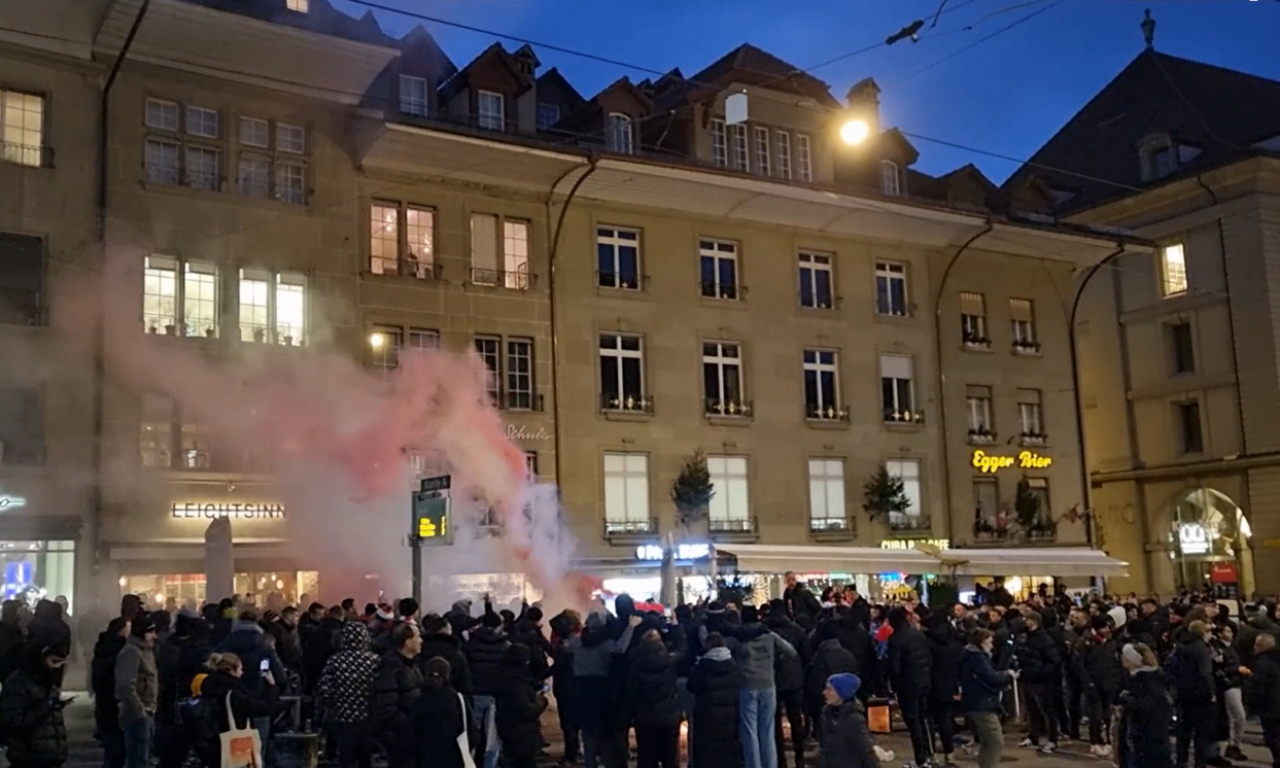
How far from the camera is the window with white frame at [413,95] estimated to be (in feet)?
94.1

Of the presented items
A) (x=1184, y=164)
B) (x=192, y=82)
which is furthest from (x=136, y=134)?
(x=1184, y=164)

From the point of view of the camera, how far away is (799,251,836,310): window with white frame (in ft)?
109

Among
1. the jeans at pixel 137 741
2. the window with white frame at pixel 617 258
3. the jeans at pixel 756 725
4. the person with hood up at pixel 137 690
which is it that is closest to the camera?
the person with hood up at pixel 137 690

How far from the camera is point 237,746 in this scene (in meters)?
9.77

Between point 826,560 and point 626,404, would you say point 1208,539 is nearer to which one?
point 826,560

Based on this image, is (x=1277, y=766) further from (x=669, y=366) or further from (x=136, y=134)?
(x=136, y=134)

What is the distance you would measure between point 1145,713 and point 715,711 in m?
3.65

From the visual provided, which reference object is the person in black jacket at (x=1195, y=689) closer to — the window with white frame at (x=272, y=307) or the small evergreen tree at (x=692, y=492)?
the small evergreen tree at (x=692, y=492)

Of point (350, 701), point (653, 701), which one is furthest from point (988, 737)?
point (350, 701)

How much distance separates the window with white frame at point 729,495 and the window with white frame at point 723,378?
1.24 m

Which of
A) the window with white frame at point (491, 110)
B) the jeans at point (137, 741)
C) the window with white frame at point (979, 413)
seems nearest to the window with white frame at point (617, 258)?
the window with white frame at point (491, 110)

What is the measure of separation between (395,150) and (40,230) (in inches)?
281

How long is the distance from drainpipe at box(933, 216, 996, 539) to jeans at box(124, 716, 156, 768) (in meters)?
25.6

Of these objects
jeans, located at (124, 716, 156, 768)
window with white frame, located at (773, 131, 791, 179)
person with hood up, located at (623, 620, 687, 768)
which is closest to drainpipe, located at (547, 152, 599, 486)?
window with white frame, located at (773, 131, 791, 179)
